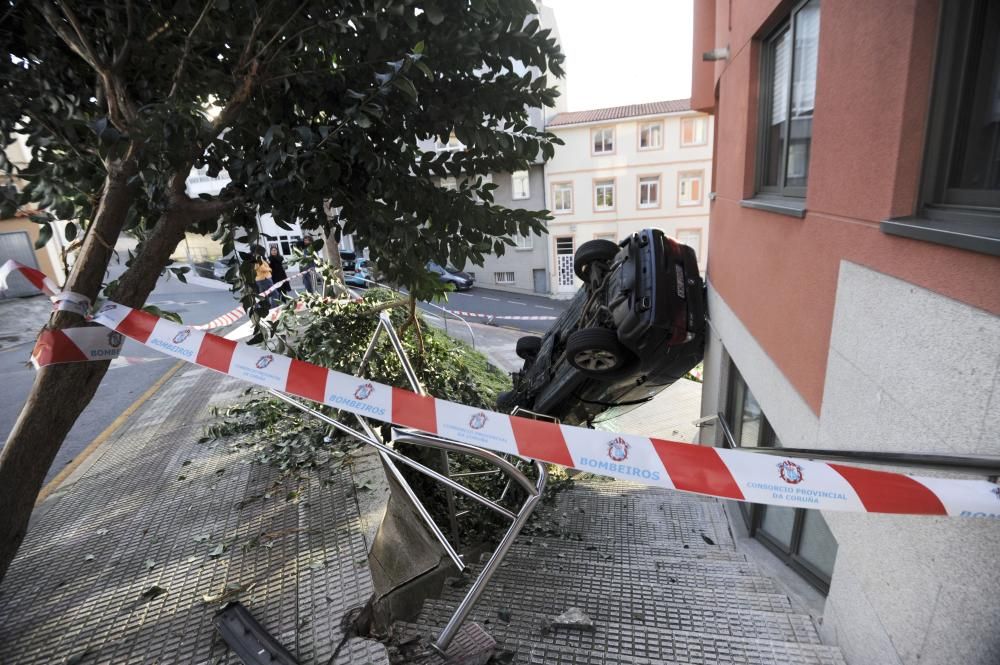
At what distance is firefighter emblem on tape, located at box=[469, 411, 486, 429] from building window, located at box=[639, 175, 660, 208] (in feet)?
83.0

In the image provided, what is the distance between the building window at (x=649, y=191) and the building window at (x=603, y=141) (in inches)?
85.1

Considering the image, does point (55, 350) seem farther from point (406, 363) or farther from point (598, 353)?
point (598, 353)

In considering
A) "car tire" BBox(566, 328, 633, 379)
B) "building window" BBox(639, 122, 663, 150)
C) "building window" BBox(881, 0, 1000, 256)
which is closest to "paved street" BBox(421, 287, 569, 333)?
"building window" BBox(639, 122, 663, 150)

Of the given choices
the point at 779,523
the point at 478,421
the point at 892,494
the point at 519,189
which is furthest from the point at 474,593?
the point at 519,189

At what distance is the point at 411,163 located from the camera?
9.37ft

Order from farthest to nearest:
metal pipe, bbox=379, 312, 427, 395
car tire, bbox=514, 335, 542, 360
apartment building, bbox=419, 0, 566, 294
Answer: apartment building, bbox=419, 0, 566, 294, car tire, bbox=514, 335, 542, 360, metal pipe, bbox=379, 312, 427, 395

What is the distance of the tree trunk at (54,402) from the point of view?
244 centimetres

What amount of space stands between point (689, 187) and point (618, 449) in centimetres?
2561

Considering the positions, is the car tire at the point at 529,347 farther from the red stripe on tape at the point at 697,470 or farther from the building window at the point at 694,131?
the building window at the point at 694,131

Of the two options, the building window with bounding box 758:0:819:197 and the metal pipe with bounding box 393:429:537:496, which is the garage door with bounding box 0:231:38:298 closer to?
the metal pipe with bounding box 393:429:537:496

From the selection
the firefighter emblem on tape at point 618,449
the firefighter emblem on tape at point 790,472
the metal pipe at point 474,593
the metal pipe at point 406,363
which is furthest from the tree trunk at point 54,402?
the firefighter emblem on tape at point 790,472

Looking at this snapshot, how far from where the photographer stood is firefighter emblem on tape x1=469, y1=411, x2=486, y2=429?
2371mm

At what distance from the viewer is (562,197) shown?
88.0ft

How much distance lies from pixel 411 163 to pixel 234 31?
1039 mm
